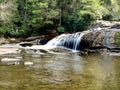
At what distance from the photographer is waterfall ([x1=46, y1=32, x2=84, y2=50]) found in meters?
27.2

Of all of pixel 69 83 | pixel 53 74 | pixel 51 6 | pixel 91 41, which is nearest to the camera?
pixel 69 83

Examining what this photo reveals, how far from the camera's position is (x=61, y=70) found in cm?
1567

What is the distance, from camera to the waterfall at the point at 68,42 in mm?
27237

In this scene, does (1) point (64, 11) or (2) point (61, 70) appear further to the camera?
(1) point (64, 11)

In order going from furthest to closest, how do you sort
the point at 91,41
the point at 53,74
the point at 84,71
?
1. the point at 91,41
2. the point at 84,71
3. the point at 53,74

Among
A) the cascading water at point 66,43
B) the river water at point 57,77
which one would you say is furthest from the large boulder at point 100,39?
the river water at point 57,77

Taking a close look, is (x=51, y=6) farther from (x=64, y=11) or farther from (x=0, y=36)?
(x=0, y=36)

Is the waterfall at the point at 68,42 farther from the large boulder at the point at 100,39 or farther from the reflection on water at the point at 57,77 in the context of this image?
the reflection on water at the point at 57,77

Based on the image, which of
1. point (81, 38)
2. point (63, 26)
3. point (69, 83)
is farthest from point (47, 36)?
point (69, 83)

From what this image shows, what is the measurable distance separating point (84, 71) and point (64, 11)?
67.1ft

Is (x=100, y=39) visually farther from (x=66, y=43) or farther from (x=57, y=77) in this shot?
(x=57, y=77)

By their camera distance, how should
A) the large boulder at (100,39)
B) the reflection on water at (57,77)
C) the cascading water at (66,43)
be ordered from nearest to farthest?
the reflection on water at (57,77) < the large boulder at (100,39) < the cascading water at (66,43)

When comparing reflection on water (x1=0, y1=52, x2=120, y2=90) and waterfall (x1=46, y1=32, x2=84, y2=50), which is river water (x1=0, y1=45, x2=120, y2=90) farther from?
waterfall (x1=46, y1=32, x2=84, y2=50)

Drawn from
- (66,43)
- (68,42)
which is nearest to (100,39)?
(68,42)
